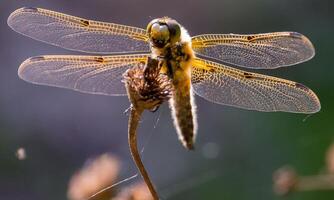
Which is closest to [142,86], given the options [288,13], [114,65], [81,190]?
[114,65]

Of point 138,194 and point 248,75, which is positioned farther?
point 248,75

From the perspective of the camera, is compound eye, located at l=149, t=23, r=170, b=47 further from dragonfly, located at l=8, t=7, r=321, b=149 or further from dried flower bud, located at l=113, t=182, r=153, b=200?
dried flower bud, located at l=113, t=182, r=153, b=200

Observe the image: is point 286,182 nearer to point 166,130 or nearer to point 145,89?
point 145,89

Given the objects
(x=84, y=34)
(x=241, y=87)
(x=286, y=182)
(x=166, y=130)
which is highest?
(x=84, y=34)

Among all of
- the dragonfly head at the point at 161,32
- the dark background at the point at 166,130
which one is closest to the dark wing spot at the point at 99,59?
the dragonfly head at the point at 161,32

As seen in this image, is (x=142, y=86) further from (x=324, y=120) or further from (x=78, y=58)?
(x=324, y=120)

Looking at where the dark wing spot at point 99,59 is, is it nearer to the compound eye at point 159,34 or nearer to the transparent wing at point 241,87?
the compound eye at point 159,34

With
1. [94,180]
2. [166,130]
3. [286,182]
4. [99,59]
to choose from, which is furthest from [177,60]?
[166,130]
